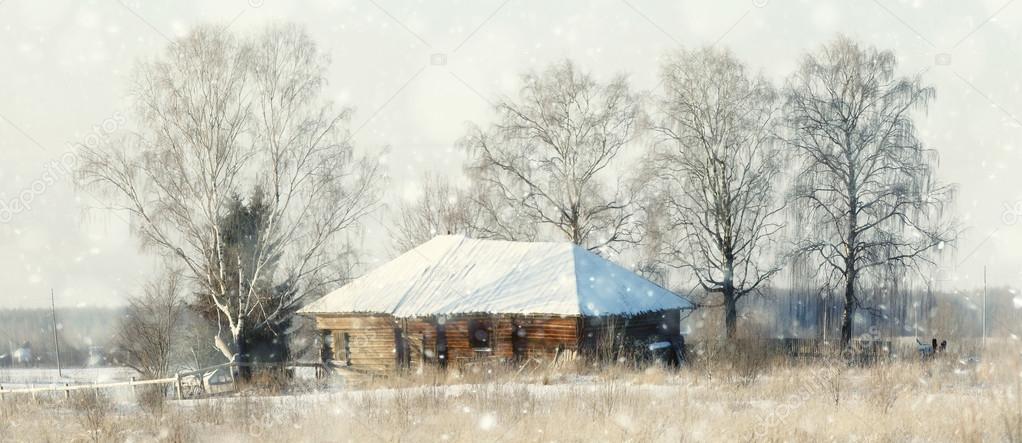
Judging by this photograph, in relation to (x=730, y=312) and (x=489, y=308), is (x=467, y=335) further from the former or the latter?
(x=730, y=312)

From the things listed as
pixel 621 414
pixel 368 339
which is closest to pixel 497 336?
pixel 368 339

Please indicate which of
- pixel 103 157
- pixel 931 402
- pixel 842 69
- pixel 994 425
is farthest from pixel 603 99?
pixel 994 425

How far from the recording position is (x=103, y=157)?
65.3 feet

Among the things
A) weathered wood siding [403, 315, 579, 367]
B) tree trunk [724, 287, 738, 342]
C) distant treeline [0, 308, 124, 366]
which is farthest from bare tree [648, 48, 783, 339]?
distant treeline [0, 308, 124, 366]

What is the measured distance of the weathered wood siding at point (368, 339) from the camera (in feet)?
76.4

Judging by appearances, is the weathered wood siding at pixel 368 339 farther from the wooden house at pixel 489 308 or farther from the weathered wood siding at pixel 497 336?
the weathered wood siding at pixel 497 336

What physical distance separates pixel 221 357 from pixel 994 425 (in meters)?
29.2

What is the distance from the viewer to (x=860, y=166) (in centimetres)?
2392

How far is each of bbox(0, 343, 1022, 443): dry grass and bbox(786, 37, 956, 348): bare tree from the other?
9.59m

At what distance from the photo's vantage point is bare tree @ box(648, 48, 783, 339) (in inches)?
948

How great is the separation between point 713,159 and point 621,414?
51.9ft

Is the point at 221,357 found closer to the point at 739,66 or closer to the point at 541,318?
the point at 541,318

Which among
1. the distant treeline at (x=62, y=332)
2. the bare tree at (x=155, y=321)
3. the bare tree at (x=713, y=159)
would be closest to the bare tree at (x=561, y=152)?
the bare tree at (x=713, y=159)

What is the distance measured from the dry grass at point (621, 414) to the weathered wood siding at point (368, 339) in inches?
364
